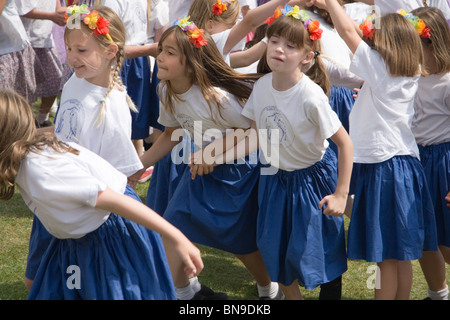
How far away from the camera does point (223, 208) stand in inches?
143

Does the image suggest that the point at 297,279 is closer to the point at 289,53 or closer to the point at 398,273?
the point at 398,273

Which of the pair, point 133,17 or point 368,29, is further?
point 133,17

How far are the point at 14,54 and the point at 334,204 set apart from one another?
3203 millimetres

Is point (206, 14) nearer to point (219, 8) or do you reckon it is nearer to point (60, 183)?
point (219, 8)

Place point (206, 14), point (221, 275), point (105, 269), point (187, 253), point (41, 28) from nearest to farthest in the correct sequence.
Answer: point (187, 253) < point (105, 269) < point (221, 275) < point (206, 14) < point (41, 28)

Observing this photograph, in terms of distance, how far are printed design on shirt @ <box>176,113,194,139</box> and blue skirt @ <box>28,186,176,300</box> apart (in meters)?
0.92

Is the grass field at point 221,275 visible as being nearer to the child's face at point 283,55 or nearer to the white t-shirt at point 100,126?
the white t-shirt at point 100,126

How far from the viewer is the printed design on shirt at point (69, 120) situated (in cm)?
337

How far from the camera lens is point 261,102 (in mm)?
3436

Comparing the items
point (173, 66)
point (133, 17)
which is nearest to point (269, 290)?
point (173, 66)

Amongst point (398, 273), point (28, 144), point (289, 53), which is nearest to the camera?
point (28, 144)

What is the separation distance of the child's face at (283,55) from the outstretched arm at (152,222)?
108 cm
